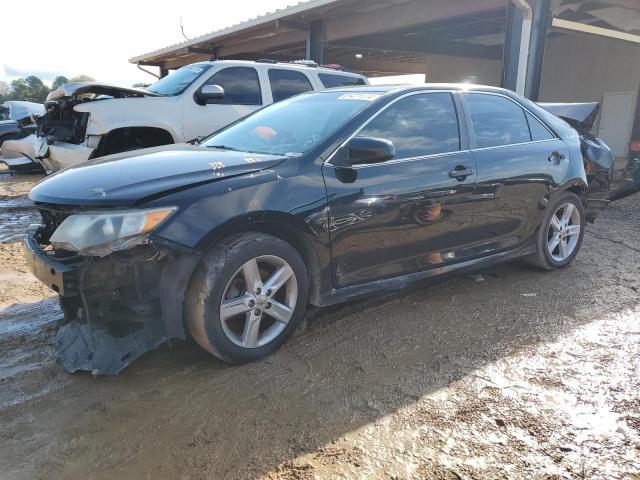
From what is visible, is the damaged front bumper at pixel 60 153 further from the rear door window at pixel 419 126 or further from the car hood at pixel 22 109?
the car hood at pixel 22 109

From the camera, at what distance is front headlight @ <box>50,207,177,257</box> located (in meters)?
2.59

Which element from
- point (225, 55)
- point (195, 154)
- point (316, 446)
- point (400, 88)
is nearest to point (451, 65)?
point (225, 55)

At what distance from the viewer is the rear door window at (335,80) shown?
7.74 m

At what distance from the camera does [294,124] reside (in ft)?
12.3

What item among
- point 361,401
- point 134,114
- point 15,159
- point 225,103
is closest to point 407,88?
point 361,401

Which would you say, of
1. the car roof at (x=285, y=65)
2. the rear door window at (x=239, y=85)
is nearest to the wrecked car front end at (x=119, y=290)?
the rear door window at (x=239, y=85)

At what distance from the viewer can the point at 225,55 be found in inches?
650

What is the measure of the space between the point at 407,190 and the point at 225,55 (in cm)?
1462

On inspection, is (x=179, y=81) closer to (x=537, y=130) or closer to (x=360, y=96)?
(x=360, y=96)

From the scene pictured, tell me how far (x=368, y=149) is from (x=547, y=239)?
2.39 meters

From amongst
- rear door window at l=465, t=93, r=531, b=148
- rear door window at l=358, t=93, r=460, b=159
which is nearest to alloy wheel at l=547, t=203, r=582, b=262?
rear door window at l=465, t=93, r=531, b=148

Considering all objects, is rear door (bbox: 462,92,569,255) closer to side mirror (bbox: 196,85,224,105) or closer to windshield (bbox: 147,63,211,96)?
→ side mirror (bbox: 196,85,224,105)

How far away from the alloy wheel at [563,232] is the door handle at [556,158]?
423 millimetres

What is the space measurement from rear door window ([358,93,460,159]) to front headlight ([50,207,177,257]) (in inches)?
59.6
